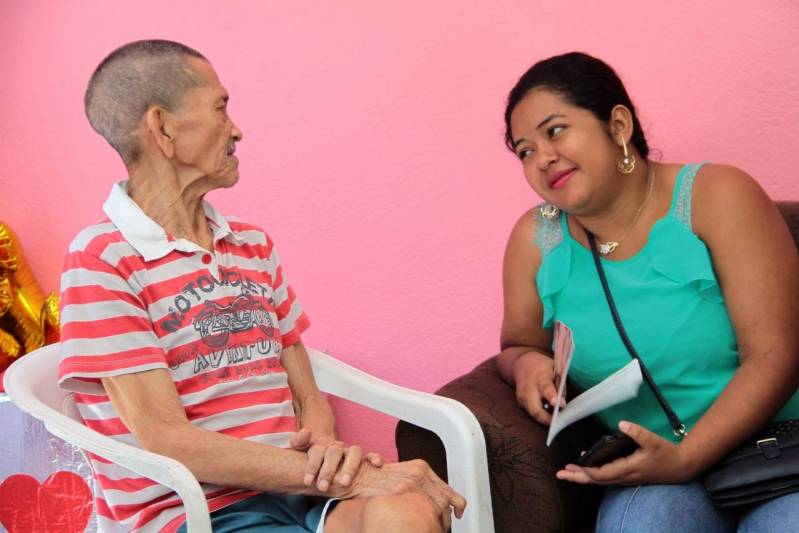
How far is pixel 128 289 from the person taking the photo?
4.88ft

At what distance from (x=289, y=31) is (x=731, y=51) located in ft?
3.76

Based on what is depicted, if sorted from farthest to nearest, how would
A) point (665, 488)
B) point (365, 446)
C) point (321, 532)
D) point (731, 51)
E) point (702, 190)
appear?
point (365, 446), point (731, 51), point (702, 190), point (665, 488), point (321, 532)

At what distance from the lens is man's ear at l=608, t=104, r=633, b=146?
177 cm

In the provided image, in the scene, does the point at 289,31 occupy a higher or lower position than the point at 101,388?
higher

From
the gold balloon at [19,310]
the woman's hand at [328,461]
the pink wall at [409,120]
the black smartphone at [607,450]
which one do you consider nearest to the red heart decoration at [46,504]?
the gold balloon at [19,310]

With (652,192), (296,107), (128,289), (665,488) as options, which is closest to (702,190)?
(652,192)

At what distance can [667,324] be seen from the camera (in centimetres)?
170

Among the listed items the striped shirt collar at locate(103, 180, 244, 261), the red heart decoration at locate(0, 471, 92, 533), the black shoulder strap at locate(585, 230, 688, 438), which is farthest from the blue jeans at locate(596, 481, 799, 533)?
the red heart decoration at locate(0, 471, 92, 533)

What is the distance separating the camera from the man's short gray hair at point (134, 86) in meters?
1.58

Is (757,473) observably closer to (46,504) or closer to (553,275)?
(553,275)

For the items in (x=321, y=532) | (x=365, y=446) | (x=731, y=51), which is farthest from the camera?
(x=365, y=446)

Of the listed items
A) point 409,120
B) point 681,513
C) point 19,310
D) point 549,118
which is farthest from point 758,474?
point 19,310

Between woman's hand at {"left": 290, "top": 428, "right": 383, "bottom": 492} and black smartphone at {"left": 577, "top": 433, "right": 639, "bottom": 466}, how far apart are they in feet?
1.16

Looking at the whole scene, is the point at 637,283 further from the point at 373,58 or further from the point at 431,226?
the point at 373,58
